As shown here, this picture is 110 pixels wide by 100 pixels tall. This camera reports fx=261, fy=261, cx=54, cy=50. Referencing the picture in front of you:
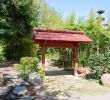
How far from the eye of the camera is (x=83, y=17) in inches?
928

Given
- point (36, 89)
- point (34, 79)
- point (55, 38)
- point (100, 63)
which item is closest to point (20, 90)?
point (36, 89)

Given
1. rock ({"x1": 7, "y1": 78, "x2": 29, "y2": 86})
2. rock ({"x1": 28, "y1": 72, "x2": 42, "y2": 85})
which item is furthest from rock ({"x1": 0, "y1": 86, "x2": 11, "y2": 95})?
rock ({"x1": 28, "y1": 72, "x2": 42, "y2": 85})

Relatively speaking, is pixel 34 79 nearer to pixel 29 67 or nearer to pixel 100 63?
pixel 29 67

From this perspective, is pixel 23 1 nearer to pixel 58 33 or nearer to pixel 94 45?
pixel 58 33

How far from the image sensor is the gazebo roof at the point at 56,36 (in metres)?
15.4

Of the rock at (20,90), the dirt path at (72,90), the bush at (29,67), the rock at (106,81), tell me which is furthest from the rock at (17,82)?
the rock at (106,81)

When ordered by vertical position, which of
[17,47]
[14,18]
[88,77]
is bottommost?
[88,77]

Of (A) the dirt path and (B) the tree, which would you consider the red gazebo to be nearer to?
(B) the tree

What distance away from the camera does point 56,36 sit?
16156 millimetres

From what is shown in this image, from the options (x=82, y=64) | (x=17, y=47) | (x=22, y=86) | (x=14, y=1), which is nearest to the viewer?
(x=22, y=86)

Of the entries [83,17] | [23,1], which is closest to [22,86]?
[23,1]

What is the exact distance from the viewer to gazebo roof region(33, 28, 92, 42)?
607 inches

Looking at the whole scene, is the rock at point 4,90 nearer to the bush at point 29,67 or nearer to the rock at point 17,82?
the rock at point 17,82

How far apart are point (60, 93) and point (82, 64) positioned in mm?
9893
